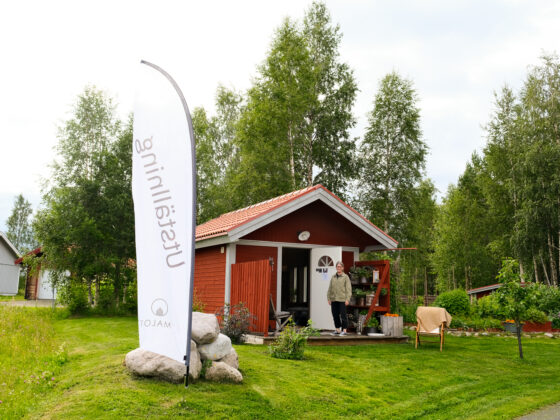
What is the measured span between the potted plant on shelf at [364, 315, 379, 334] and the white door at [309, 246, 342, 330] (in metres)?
0.85

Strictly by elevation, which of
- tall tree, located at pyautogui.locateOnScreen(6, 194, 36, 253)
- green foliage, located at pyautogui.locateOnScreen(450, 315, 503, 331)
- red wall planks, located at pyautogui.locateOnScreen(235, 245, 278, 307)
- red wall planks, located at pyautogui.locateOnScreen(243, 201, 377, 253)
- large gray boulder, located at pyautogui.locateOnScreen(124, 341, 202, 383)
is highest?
tall tree, located at pyautogui.locateOnScreen(6, 194, 36, 253)

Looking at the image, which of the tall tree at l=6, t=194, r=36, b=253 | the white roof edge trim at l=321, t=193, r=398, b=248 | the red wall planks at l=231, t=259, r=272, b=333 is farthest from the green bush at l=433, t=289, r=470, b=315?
the tall tree at l=6, t=194, r=36, b=253

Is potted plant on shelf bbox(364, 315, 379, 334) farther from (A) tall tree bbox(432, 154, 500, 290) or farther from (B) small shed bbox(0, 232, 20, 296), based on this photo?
(B) small shed bbox(0, 232, 20, 296)

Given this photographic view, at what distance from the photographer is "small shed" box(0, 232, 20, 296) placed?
3139 centimetres

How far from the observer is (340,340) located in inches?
409

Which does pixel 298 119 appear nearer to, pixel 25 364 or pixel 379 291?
pixel 379 291

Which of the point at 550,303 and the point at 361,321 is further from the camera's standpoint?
the point at 550,303

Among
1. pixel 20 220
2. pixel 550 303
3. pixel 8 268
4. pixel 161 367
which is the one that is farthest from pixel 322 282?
pixel 20 220

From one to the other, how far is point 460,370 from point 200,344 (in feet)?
15.5

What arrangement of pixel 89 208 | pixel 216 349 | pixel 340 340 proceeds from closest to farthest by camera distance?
pixel 216 349
pixel 340 340
pixel 89 208

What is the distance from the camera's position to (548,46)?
77.0ft

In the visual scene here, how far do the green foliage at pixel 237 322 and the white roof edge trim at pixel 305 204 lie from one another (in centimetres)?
157

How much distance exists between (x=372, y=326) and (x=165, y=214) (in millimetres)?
7810

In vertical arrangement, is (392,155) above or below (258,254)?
above
